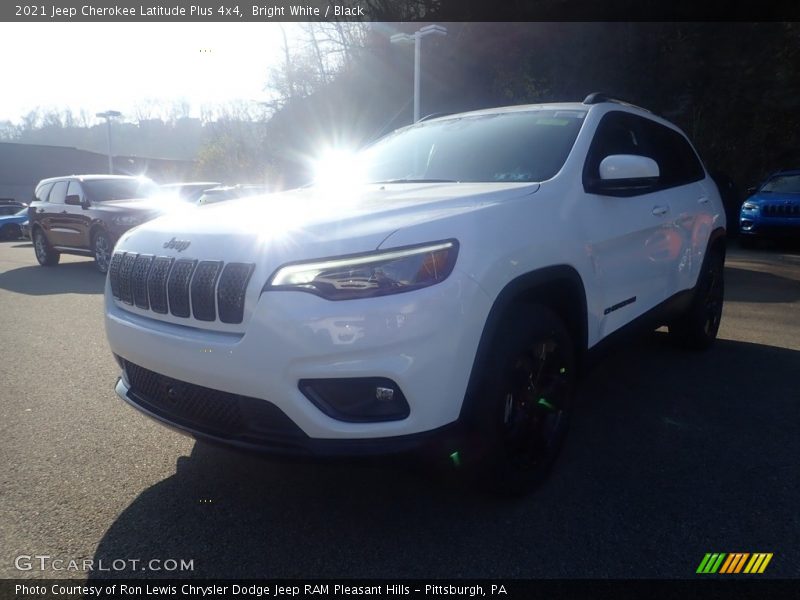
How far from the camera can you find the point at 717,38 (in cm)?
1947

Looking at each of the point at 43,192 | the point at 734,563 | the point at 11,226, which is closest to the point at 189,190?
the point at 43,192

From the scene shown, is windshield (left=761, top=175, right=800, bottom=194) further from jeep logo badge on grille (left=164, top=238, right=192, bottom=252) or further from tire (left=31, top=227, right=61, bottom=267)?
tire (left=31, top=227, right=61, bottom=267)

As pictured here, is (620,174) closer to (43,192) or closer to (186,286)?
(186,286)

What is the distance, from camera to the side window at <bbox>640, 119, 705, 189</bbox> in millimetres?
4281

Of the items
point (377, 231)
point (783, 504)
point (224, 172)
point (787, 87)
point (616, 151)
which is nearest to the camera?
point (377, 231)

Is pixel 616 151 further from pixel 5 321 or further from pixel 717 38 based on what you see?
pixel 717 38

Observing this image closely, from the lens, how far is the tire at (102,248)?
10688 mm

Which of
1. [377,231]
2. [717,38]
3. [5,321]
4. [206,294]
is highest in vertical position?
[717,38]

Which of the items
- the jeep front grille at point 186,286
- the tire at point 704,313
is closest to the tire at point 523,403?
the jeep front grille at point 186,286

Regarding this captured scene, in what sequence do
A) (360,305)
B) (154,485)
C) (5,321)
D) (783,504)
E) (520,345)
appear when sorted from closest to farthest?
(360,305) < (520,345) < (783,504) < (154,485) < (5,321)

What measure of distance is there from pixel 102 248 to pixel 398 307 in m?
10.1

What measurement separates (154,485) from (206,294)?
1.12 m

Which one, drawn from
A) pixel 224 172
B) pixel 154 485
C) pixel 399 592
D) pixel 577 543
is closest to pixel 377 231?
pixel 399 592

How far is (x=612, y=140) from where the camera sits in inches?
145
